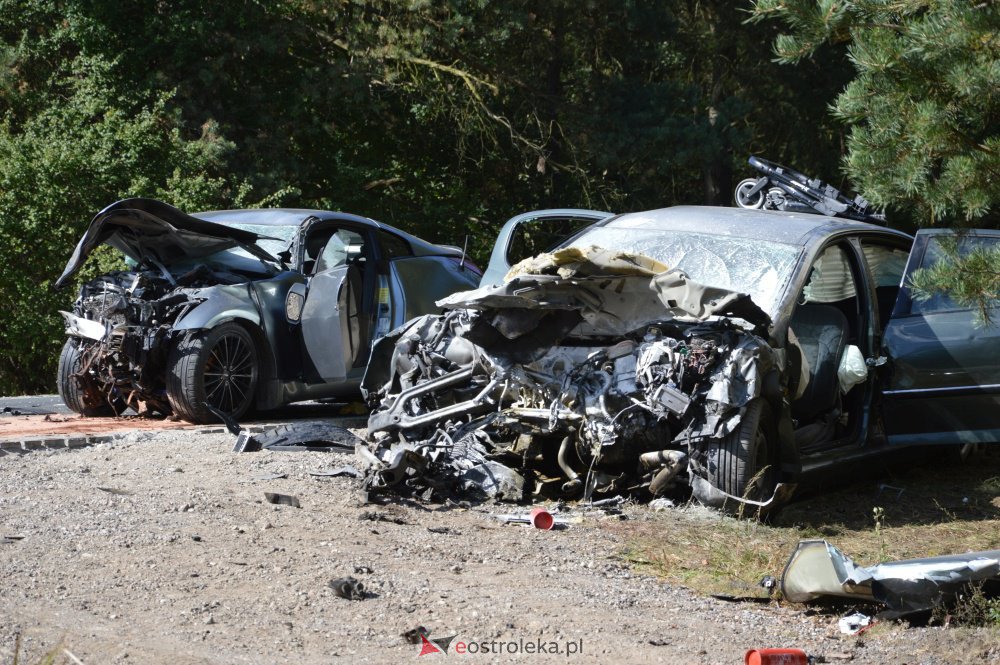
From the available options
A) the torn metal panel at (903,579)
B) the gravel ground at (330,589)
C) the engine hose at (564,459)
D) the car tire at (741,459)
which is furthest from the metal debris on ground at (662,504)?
the torn metal panel at (903,579)

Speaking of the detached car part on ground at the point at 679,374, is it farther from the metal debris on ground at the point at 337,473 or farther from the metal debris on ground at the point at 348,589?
the metal debris on ground at the point at 348,589

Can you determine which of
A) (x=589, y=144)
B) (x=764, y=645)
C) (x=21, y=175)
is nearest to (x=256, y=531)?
(x=764, y=645)

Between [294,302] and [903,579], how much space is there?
6330mm

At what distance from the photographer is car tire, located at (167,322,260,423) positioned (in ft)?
31.2

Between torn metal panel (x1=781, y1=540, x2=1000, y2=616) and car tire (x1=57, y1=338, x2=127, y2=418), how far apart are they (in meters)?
6.87

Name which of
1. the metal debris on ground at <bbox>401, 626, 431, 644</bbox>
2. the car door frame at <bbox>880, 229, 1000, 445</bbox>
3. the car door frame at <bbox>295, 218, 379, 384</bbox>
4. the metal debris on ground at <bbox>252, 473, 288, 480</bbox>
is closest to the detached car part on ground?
the car door frame at <bbox>880, 229, 1000, 445</bbox>

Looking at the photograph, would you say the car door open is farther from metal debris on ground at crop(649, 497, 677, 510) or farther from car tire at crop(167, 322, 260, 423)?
metal debris on ground at crop(649, 497, 677, 510)

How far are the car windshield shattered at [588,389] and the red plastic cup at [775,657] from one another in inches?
90.8

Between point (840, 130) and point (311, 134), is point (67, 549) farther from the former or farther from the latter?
point (840, 130)

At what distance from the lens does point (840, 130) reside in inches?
993

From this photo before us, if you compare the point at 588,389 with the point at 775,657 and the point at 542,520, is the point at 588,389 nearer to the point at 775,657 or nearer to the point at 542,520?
the point at 542,520

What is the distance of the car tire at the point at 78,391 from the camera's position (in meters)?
10.1

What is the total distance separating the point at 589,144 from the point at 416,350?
14510 mm

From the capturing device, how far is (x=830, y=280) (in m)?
8.14
